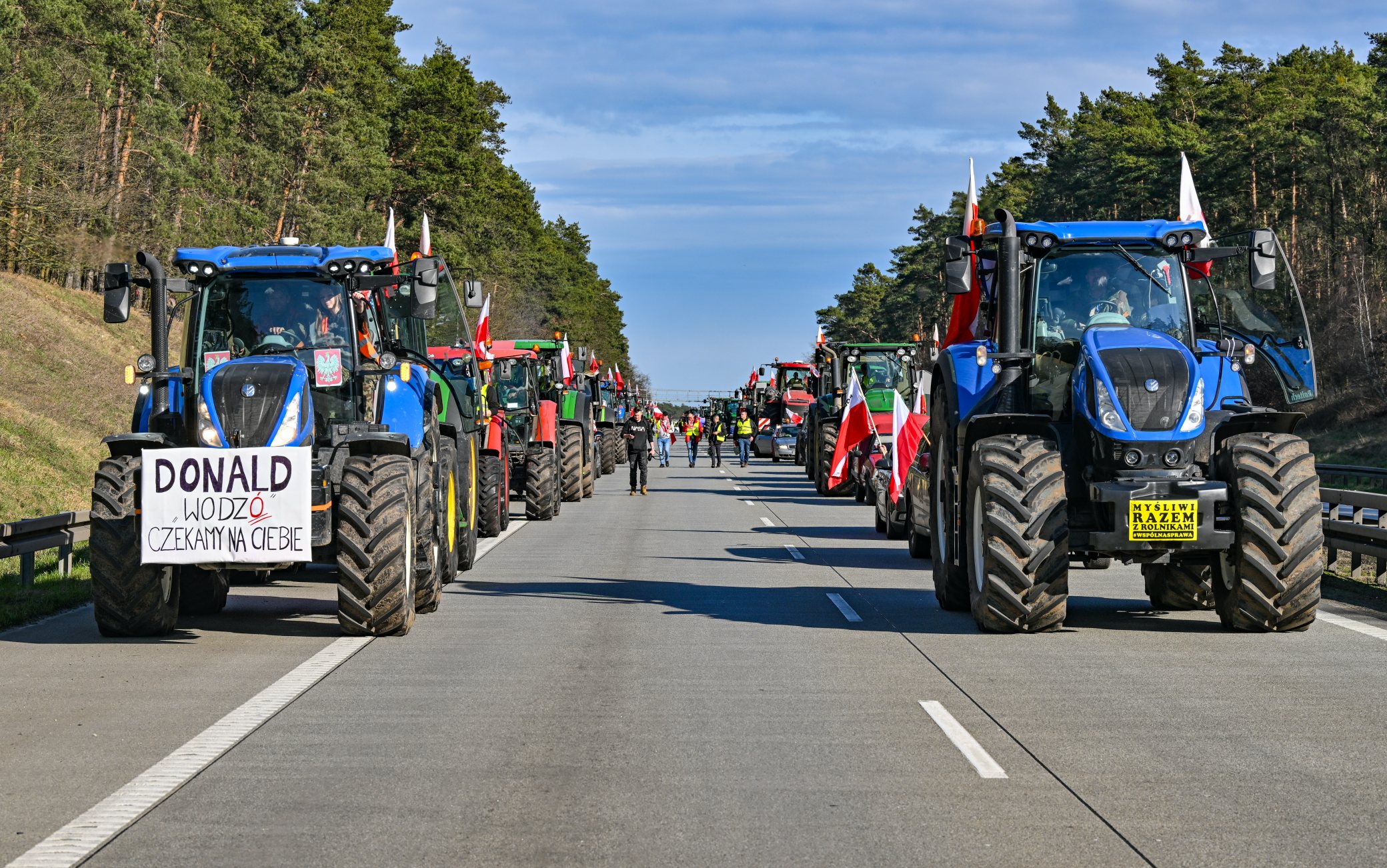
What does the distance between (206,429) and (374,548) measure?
5.54 ft

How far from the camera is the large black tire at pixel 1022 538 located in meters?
12.1

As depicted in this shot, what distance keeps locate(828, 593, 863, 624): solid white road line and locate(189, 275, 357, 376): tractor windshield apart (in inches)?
177

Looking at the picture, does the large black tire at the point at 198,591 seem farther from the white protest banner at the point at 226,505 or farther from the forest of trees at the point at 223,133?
the forest of trees at the point at 223,133

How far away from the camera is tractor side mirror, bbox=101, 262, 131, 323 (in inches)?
510

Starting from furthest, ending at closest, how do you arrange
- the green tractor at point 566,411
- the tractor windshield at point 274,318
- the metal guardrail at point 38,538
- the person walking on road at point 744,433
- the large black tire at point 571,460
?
the person walking on road at point 744,433
the large black tire at point 571,460
the green tractor at point 566,411
the metal guardrail at point 38,538
the tractor windshield at point 274,318

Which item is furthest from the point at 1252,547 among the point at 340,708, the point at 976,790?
the point at 340,708

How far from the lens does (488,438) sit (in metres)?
23.2

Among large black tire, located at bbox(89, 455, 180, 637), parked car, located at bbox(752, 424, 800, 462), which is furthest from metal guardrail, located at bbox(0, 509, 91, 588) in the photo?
parked car, located at bbox(752, 424, 800, 462)

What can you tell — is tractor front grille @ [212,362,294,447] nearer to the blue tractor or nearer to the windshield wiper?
the blue tractor

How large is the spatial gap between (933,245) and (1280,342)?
9245 centimetres

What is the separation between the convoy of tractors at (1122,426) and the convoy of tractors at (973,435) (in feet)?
0.07

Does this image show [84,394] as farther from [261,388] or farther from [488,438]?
[261,388]

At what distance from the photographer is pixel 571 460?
33500 millimetres

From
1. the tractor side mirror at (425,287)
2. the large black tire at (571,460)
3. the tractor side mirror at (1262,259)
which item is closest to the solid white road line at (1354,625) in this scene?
the tractor side mirror at (1262,259)
